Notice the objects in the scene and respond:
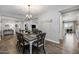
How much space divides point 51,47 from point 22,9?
1.23m

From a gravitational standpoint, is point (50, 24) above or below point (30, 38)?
above

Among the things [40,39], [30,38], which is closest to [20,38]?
[30,38]

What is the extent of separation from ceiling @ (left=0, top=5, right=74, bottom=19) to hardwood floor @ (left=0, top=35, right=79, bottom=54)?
23.8 inches

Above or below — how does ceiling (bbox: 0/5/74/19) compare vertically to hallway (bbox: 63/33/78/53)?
above

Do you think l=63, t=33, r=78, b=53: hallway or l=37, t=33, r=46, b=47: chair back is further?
l=37, t=33, r=46, b=47: chair back

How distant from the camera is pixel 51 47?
1.82m

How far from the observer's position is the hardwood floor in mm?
1766

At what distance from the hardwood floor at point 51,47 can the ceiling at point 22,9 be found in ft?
1.98

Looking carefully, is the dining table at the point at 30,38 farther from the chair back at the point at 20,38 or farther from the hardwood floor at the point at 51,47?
the hardwood floor at the point at 51,47

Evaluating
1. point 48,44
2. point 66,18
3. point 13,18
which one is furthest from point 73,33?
point 13,18

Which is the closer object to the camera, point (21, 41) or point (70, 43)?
point (70, 43)

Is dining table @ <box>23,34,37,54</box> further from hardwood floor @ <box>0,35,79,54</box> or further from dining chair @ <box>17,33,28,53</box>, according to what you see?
hardwood floor @ <box>0,35,79,54</box>

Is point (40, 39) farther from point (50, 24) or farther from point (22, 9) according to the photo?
point (22, 9)

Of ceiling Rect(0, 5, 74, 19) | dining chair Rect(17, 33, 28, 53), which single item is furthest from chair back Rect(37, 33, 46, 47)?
ceiling Rect(0, 5, 74, 19)
